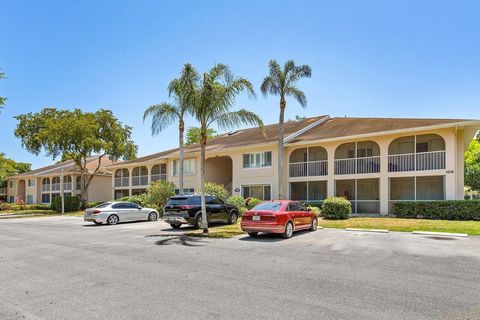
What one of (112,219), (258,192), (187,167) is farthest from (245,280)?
(187,167)

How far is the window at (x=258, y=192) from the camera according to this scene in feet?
98.4

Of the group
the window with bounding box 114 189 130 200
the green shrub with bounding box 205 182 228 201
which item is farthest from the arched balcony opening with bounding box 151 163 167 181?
the green shrub with bounding box 205 182 228 201

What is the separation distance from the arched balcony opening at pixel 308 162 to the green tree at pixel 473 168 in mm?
18775

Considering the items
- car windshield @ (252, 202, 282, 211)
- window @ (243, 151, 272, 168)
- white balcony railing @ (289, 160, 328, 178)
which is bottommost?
car windshield @ (252, 202, 282, 211)

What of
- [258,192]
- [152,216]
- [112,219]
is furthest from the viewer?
[258,192]

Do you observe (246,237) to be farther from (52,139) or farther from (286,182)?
(52,139)

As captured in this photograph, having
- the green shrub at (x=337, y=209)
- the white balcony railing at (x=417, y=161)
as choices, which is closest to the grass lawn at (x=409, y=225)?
the green shrub at (x=337, y=209)

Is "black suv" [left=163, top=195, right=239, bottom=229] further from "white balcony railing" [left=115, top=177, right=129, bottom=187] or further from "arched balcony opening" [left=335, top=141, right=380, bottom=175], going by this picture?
"white balcony railing" [left=115, top=177, right=129, bottom=187]

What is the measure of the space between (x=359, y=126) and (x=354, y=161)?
3.09 meters

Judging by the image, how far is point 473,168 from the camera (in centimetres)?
4212

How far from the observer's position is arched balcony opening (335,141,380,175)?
25391 mm

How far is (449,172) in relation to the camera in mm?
21922

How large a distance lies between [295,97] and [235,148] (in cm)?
696

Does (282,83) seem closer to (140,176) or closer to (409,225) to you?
(409,225)
